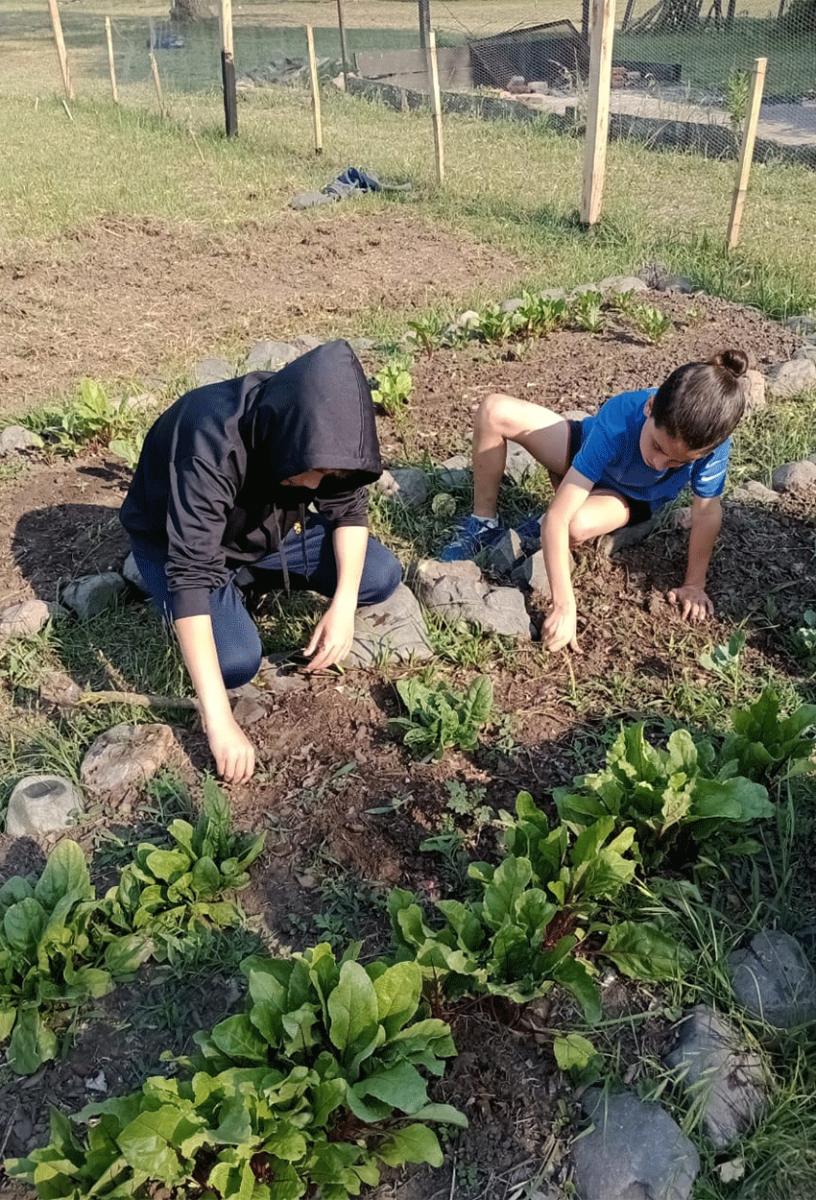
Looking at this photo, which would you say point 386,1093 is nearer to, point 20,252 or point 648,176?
point 20,252

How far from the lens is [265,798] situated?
269cm

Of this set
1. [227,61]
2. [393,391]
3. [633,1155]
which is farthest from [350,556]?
[227,61]

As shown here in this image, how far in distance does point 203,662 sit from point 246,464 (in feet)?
1.81

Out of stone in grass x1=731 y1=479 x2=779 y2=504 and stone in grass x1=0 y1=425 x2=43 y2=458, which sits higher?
stone in grass x1=0 y1=425 x2=43 y2=458

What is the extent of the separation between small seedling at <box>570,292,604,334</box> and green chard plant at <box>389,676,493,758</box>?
11.5 feet

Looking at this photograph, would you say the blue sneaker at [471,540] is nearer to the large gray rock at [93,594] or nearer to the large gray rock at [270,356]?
the large gray rock at [93,594]

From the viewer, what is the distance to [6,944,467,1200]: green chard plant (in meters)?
1.65

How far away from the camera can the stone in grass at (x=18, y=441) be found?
4.59 meters

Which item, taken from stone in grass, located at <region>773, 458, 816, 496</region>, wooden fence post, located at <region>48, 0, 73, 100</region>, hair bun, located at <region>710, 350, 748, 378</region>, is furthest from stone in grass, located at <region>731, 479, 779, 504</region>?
wooden fence post, located at <region>48, 0, 73, 100</region>

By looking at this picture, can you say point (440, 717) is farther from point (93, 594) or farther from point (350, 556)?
point (93, 594)

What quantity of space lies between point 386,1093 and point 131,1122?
17.7 inches

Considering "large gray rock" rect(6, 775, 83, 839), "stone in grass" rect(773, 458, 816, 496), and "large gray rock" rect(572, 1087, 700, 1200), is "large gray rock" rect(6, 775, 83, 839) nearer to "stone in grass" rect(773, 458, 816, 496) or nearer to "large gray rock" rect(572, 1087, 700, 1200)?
"large gray rock" rect(572, 1087, 700, 1200)

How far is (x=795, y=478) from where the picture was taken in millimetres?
4043

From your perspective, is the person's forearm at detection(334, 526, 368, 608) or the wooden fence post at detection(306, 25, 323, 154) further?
the wooden fence post at detection(306, 25, 323, 154)
